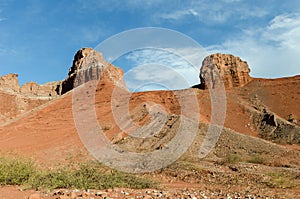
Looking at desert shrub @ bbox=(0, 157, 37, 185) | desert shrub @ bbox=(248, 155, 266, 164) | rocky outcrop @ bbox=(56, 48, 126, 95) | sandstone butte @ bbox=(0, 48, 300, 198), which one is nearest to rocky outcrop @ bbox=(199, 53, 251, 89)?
sandstone butte @ bbox=(0, 48, 300, 198)

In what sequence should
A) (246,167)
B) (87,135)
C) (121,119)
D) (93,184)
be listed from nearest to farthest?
1. (93,184)
2. (246,167)
3. (87,135)
4. (121,119)

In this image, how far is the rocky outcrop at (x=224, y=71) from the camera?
46.8m

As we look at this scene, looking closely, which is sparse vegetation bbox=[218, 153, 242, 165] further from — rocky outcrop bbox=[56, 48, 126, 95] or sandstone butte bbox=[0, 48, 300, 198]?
rocky outcrop bbox=[56, 48, 126, 95]

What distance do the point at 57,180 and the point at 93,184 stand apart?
2.80 ft

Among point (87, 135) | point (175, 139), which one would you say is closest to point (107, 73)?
point (87, 135)

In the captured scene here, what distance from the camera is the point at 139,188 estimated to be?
8.65m

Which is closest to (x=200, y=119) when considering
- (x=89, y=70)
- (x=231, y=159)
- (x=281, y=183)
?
(x=231, y=159)

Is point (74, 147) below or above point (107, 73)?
below

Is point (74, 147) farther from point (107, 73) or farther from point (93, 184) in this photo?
point (107, 73)

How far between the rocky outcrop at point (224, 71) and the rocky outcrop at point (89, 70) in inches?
449

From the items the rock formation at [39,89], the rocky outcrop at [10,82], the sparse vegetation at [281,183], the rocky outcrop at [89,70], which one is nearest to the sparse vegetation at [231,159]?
the sparse vegetation at [281,183]

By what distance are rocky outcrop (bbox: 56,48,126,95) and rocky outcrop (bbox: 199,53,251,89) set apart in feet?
37.4

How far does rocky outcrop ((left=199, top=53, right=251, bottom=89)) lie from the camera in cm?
4678

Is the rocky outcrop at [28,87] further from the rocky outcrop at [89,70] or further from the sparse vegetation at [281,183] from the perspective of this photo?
the sparse vegetation at [281,183]
